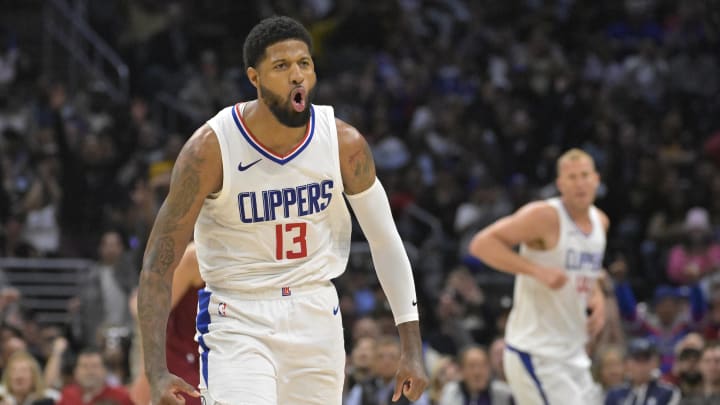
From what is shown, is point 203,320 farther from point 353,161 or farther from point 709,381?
point 709,381

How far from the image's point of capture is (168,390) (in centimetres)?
442

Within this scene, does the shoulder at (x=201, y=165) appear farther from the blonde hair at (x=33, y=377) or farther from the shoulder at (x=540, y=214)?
the blonde hair at (x=33, y=377)

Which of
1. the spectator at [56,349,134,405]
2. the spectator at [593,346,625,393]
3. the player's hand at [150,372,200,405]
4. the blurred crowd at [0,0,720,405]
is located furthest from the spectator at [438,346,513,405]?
the player's hand at [150,372,200,405]

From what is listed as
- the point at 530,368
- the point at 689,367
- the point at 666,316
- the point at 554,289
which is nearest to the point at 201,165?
the point at 554,289

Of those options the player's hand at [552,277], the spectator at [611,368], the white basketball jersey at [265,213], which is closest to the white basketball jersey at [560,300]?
the player's hand at [552,277]

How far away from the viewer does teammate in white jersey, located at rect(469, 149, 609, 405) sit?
770cm

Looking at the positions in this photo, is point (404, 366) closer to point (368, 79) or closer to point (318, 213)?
point (318, 213)

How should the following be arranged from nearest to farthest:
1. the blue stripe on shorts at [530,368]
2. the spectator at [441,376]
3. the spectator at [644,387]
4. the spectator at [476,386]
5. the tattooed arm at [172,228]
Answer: the tattooed arm at [172,228]
the blue stripe on shorts at [530,368]
the spectator at [644,387]
the spectator at [476,386]
the spectator at [441,376]

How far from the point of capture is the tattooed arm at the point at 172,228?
185 inches

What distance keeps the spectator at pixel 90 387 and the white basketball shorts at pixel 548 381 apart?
3663 mm

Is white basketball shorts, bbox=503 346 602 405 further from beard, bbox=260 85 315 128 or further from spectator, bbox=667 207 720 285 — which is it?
spectator, bbox=667 207 720 285

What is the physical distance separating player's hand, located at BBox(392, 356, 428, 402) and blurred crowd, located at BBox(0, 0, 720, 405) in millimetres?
4525

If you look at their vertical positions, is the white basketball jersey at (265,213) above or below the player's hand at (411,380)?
above

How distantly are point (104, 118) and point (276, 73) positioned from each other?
1141cm
